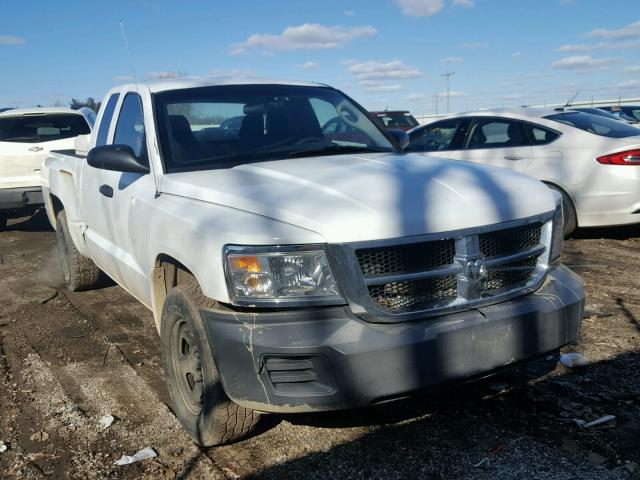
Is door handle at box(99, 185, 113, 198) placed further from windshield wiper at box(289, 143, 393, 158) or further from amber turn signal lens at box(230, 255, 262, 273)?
amber turn signal lens at box(230, 255, 262, 273)

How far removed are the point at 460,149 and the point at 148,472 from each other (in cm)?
626

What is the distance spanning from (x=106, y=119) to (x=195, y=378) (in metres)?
2.69

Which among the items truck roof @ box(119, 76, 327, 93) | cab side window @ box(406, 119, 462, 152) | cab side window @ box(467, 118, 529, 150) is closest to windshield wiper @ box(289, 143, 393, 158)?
truck roof @ box(119, 76, 327, 93)

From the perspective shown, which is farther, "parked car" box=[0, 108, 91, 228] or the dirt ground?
"parked car" box=[0, 108, 91, 228]

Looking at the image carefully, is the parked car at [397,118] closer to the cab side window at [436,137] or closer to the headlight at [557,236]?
the cab side window at [436,137]

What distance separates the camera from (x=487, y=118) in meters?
8.12

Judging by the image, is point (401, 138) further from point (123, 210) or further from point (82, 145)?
point (82, 145)

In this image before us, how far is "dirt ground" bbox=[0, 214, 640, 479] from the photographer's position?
9.66ft

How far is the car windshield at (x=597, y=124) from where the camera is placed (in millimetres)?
7352

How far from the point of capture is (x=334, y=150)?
3977 millimetres

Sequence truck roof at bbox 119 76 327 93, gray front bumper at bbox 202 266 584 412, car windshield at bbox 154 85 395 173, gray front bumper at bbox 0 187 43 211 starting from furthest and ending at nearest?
gray front bumper at bbox 0 187 43 211 < truck roof at bbox 119 76 327 93 < car windshield at bbox 154 85 395 173 < gray front bumper at bbox 202 266 584 412

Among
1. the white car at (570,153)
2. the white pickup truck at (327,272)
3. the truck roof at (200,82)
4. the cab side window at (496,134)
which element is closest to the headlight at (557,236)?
the white pickup truck at (327,272)

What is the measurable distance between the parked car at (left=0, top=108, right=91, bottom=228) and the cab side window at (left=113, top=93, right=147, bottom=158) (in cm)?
542

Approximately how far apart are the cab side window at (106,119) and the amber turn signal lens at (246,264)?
2.73 metres
